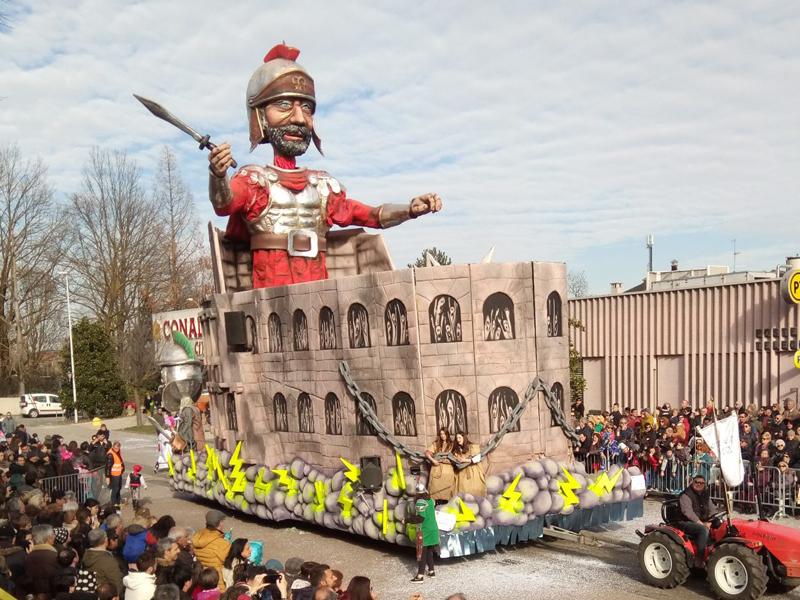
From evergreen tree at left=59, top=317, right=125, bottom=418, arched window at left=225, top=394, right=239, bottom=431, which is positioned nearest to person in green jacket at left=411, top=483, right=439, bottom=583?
arched window at left=225, top=394, right=239, bottom=431

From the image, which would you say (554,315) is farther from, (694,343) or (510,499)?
(694,343)

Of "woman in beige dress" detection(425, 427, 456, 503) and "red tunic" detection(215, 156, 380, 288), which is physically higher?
"red tunic" detection(215, 156, 380, 288)

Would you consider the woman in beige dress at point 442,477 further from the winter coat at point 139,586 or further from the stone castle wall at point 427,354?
the winter coat at point 139,586

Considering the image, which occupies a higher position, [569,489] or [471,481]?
[471,481]

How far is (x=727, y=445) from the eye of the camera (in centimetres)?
1040

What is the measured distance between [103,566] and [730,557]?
7224 mm

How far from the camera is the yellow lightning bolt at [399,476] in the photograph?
12.5m

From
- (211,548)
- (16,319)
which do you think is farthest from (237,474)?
(16,319)

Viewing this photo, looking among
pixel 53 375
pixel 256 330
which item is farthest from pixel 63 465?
pixel 53 375

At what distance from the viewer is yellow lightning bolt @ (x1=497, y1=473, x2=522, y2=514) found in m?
12.0

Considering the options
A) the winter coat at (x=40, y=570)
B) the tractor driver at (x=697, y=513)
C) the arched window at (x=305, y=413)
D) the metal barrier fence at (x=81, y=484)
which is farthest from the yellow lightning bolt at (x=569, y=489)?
the metal barrier fence at (x=81, y=484)

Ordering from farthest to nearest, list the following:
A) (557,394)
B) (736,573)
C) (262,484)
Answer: (262,484), (557,394), (736,573)

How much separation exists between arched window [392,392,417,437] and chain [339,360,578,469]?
0.18 metres

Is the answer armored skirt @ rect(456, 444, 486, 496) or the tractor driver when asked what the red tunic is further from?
the tractor driver
